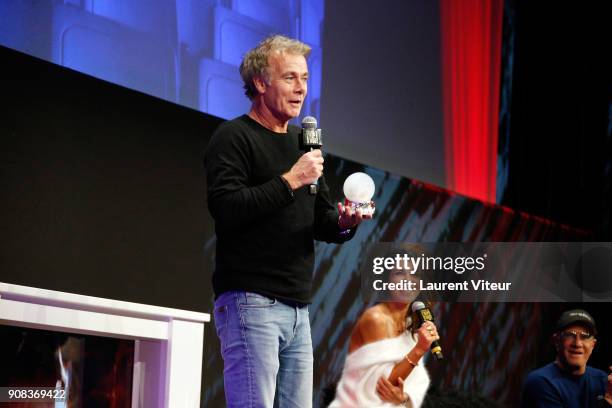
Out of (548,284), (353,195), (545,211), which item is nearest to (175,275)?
(353,195)

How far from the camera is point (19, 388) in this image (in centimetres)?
174

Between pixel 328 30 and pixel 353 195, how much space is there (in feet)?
7.60

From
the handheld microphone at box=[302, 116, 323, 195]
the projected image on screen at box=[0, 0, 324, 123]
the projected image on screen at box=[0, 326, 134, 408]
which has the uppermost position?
the projected image on screen at box=[0, 0, 324, 123]


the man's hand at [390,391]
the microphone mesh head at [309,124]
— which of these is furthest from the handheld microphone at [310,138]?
the man's hand at [390,391]

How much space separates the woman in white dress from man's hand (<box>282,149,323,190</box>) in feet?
7.09

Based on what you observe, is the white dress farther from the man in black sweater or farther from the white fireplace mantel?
the man in black sweater

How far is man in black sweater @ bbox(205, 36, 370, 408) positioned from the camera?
1753 millimetres

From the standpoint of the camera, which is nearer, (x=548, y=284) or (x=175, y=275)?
(x=175, y=275)

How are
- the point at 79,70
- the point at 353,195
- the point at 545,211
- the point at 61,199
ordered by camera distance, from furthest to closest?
1. the point at 545,211
2. the point at 79,70
3. the point at 61,199
4. the point at 353,195

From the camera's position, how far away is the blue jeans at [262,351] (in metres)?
1.74

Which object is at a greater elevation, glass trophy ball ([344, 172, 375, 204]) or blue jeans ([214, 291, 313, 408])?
glass trophy ball ([344, 172, 375, 204])

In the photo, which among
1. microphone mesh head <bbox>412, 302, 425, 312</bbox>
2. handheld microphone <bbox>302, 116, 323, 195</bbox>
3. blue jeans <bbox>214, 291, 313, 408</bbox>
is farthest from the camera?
microphone mesh head <bbox>412, 302, 425, 312</bbox>

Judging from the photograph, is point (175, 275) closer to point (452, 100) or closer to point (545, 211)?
point (452, 100)

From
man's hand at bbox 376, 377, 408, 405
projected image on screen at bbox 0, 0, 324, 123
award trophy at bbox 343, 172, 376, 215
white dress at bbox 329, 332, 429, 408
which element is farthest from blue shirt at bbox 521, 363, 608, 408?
award trophy at bbox 343, 172, 376, 215
